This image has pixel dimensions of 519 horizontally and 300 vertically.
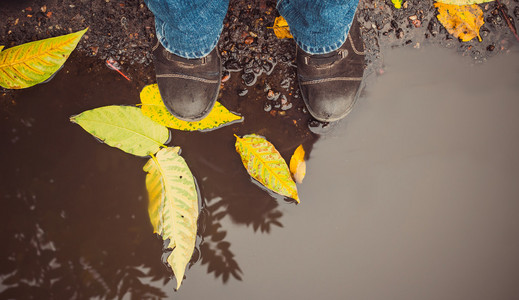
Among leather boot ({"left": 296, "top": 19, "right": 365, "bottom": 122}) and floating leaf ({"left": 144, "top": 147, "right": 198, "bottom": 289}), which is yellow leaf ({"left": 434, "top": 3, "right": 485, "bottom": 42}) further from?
floating leaf ({"left": 144, "top": 147, "right": 198, "bottom": 289})

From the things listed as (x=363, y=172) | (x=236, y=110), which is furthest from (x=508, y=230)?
(x=236, y=110)

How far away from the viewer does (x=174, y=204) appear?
4.00ft

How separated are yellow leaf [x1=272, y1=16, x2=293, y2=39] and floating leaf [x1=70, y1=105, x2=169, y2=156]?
569mm

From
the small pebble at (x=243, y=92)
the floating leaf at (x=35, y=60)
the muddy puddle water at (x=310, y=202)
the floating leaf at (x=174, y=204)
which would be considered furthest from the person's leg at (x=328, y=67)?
the floating leaf at (x=35, y=60)

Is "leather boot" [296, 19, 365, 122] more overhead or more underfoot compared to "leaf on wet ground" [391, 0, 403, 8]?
more underfoot

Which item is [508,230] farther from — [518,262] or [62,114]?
[62,114]

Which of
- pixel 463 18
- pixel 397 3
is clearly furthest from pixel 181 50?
pixel 463 18

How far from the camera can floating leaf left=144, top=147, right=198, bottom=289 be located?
1.22 metres

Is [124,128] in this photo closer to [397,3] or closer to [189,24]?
[189,24]

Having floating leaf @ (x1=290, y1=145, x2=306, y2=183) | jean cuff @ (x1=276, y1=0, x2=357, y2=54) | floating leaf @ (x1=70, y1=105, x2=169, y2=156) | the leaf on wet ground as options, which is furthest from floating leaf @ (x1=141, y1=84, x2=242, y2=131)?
the leaf on wet ground

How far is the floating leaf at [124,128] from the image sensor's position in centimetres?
125

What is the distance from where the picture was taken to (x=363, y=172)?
130cm

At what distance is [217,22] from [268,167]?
0.52m

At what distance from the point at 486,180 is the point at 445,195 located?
0.54 feet
